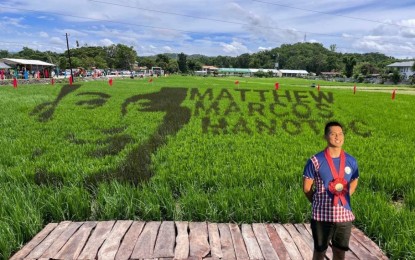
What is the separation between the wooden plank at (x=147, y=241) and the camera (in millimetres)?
2834

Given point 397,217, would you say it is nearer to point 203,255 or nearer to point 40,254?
point 203,255

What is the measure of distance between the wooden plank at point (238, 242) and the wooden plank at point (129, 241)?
0.92m

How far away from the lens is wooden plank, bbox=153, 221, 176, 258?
2855mm

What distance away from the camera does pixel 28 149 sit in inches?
262

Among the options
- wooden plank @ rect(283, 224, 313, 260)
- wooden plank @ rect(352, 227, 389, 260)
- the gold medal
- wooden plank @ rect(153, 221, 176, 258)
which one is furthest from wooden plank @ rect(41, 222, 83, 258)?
wooden plank @ rect(352, 227, 389, 260)

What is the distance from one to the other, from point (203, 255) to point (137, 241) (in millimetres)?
650

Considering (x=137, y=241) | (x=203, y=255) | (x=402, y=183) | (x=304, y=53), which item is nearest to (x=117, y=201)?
(x=137, y=241)

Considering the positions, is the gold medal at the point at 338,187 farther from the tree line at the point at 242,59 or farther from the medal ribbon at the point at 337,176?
the tree line at the point at 242,59

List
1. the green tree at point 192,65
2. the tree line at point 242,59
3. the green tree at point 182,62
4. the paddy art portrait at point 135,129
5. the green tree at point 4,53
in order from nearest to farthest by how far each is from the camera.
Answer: the paddy art portrait at point 135,129 < the tree line at point 242,59 < the green tree at point 4,53 < the green tree at point 182,62 < the green tree at point 192,65

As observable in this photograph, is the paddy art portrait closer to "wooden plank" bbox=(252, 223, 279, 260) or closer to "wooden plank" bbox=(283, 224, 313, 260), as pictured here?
"wooden plank" bbox=(252, 223, 279, 260)

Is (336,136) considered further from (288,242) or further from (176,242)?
(176,242)

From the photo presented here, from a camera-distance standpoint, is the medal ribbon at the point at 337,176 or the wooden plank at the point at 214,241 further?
the wooden plank at the point at 214,241

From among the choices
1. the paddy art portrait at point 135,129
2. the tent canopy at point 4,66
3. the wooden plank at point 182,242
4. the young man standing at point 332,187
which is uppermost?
the tent canopy at point 4,66

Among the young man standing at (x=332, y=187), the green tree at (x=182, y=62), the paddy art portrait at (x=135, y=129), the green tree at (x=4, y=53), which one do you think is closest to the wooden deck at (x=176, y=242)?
the young man standing at (x=332, y=187)
